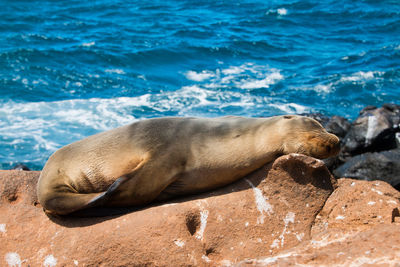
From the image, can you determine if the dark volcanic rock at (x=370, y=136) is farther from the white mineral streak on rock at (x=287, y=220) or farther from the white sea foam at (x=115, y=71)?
the white sea foam at (x=115, y=71)

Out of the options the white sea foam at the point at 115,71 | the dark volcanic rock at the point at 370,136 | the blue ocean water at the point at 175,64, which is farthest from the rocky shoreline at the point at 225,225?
the white sea foam at the point at 115,71

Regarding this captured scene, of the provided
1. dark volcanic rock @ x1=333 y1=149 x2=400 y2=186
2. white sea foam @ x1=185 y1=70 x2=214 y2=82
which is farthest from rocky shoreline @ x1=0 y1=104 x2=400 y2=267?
white sea foam @ x1=185 y1=70 x2=214 y2=82

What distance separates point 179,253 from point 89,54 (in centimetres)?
1264

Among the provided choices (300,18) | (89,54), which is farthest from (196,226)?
(300,18)

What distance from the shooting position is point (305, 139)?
435 cm

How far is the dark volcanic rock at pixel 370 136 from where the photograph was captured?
29.7 ft

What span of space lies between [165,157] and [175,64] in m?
11.7

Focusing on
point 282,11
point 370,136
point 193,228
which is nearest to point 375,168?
point 370,136

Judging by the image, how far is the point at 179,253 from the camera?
12.0 ft

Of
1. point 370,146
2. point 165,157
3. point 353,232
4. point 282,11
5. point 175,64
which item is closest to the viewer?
point 353,232

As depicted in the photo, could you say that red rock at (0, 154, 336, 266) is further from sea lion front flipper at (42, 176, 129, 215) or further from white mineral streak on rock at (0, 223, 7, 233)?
sea lion front flipper at (42, 176, 129, 215)

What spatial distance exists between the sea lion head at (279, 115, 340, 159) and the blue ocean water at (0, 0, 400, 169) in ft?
22.7

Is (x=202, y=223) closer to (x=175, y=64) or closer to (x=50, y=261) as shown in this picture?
(x=50, y=261)

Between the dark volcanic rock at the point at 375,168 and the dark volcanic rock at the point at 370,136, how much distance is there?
2.89 feet
